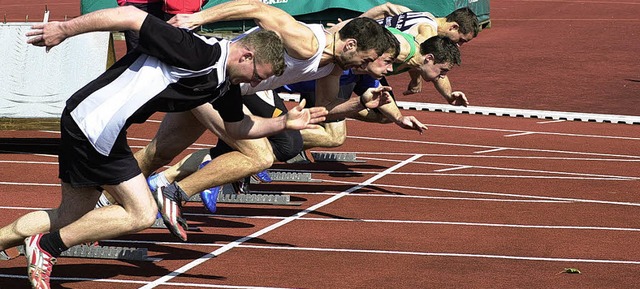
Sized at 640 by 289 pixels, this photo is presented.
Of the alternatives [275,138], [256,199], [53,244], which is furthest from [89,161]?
[256,199]

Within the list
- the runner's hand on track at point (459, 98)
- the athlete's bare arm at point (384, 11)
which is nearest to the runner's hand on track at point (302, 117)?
the runner's hand on track at point (459, 98)

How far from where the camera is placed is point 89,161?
251 inches

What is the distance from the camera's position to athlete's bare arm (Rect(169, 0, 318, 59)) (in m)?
7.66

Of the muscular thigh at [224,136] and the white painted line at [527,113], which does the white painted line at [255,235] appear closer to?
the muscular thigh at [224,136]

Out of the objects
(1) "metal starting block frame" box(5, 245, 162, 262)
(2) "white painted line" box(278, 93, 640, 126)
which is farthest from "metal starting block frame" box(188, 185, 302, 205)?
(2) "white painted line" box(278, 93, 640, 126)

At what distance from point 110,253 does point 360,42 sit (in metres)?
1.95

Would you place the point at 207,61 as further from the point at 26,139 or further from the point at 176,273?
the point at 26,139

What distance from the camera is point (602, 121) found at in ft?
50.7

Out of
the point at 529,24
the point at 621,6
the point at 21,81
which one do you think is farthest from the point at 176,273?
the point at 621,6

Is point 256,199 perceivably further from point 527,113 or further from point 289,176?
point 527,113

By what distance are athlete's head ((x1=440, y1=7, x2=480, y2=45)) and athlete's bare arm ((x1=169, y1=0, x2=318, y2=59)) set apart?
9.98 feet

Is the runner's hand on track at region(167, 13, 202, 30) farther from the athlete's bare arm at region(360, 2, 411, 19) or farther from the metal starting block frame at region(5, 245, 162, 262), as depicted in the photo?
the athlete's bare arm at region(360, 2, 411, 19)

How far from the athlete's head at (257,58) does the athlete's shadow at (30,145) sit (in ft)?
20.2

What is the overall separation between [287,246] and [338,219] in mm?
1029
